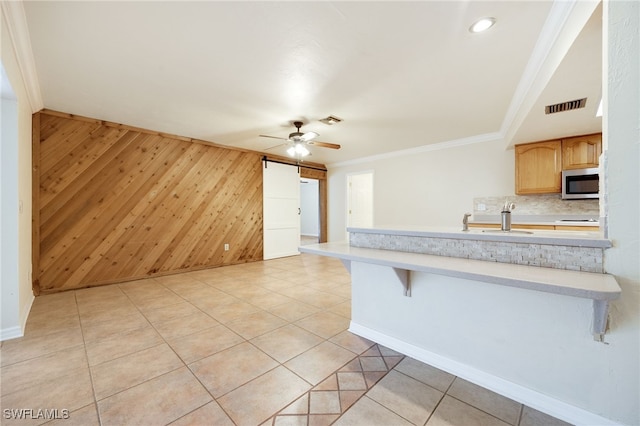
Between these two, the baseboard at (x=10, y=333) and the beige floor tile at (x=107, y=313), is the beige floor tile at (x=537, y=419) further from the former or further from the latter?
the baseboard at (x=10, y=333)

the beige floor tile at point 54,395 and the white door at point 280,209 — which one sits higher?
the white door at point 280,209

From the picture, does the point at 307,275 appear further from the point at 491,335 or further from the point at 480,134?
the point at 480,134

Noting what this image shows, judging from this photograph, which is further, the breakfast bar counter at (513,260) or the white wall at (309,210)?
the white wall at (309,210)

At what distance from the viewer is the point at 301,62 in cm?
228

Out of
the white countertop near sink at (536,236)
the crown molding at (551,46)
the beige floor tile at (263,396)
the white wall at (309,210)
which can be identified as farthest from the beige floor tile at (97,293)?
the white wall at (309,210)

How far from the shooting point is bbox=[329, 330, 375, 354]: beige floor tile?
204 cm

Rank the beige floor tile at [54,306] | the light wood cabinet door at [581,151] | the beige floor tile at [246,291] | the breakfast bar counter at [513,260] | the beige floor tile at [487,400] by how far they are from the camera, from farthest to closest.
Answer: the light wood cabinet door at [581,151] < the beige floor tile at [246,291] < the beige floor tile at [54,306] < the beige floor tile at [487,400] < the breakfast bar counter at [513,260]

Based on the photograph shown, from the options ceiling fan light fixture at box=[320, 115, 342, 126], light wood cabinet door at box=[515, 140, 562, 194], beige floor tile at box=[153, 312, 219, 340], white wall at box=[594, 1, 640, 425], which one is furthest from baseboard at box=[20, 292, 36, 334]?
light wood cabinet door at box=[515, 140, 562, 194]

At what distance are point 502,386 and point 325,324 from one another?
1.41m

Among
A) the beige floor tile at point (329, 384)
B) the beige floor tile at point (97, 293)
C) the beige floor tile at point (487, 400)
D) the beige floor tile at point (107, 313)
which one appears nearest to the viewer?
the beige floor tile at point (487, 400)

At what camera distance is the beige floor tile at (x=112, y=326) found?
7.41 feet

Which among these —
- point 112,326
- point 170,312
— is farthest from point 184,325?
point 112,326

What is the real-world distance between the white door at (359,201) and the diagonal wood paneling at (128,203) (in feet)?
9.15

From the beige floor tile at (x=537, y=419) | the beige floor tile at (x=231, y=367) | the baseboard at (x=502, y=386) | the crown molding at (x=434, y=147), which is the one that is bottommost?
the beige floor tile at (x=231, y=367)
